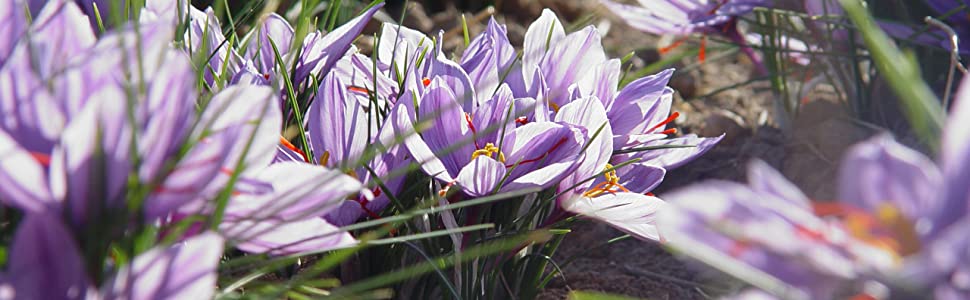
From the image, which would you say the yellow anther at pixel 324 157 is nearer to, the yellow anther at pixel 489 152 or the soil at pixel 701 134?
the yellow anther at pixel 489 152

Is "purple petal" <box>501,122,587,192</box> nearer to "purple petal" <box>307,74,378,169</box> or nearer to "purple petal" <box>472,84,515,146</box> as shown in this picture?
"purple petal" <box>472,84,515,146</box>

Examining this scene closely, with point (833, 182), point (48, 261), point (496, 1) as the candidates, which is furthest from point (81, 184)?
point (496, 1)

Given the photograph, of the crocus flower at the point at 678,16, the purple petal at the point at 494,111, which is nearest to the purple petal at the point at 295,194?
the purple petal at the point at 494,111

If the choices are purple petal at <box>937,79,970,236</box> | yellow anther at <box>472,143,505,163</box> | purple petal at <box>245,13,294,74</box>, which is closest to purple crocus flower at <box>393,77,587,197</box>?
yellow anther at <box>472,143,505,163</box>

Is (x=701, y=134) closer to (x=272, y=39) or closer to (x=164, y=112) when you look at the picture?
(x=272, y=39)

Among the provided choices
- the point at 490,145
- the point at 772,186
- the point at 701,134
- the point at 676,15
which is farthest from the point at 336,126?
the point at 701,134
